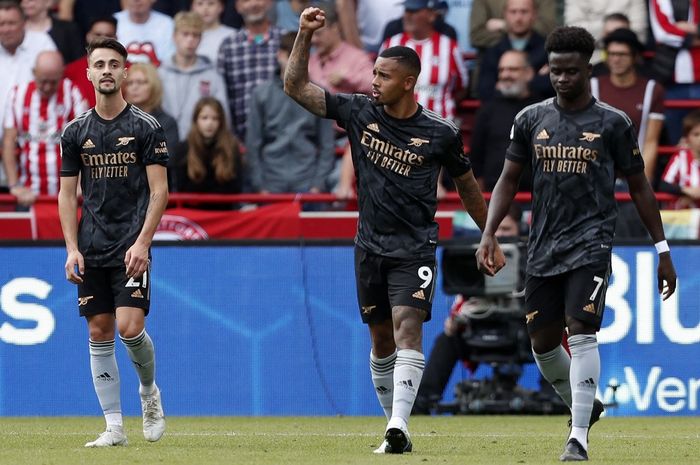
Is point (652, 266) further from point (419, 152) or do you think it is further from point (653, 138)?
point (419, 152)

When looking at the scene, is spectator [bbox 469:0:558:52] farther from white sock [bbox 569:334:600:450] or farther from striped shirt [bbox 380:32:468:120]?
white sock [bbox 569:334:600:450]

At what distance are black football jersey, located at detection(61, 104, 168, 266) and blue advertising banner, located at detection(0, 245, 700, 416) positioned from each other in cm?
413

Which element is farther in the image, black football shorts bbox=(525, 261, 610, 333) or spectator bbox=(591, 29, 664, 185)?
spectator bbox=(591, 29, 664, 185)

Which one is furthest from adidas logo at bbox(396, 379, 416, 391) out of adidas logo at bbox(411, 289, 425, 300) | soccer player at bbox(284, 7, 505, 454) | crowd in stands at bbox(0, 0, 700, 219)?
crowd in stands at bbox(0, 0, 700, 219)

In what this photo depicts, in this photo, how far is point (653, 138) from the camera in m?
14.7

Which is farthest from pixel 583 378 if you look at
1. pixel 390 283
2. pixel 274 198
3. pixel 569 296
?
pixel 274 198

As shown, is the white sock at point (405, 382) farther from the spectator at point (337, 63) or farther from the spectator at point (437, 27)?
the spectator at point (437, 27)

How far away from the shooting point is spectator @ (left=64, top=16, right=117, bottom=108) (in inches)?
604

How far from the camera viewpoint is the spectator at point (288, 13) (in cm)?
1647

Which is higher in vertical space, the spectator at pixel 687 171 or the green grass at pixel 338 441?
the spectator at pixel 687 171

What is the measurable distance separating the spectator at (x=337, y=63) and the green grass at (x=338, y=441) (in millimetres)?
3947

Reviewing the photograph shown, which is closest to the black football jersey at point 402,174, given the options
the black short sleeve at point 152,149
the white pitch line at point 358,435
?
the black short sleeve at point 152,149

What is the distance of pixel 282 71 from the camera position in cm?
1510

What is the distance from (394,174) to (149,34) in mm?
7798
